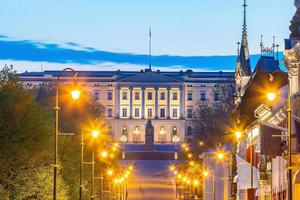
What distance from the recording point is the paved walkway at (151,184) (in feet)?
409

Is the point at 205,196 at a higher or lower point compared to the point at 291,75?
lower

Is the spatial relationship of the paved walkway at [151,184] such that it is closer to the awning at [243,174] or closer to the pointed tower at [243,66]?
the pointed tower at [243,66]

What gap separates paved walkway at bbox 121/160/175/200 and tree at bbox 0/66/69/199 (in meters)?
58.5

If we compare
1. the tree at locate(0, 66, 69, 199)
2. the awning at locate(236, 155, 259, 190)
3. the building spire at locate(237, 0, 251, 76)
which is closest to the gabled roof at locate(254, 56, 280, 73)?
the building spire at locate(237, 0, 251, 76)

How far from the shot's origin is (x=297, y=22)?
5075 centimetres

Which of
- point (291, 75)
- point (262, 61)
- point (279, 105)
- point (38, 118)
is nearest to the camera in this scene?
point (291, 75)

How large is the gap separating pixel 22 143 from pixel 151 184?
3787 inches

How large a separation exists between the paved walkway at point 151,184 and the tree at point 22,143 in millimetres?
58542

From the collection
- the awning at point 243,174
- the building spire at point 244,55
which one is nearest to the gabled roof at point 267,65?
the building spire at point 244,55

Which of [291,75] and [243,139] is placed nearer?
[291,75]

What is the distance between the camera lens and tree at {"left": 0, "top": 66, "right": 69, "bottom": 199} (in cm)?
5431

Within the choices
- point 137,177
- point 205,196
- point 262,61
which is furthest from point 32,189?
point 137,177

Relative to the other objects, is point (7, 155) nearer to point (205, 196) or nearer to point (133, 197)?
point (205, 196)

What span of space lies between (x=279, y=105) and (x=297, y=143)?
1651cm
